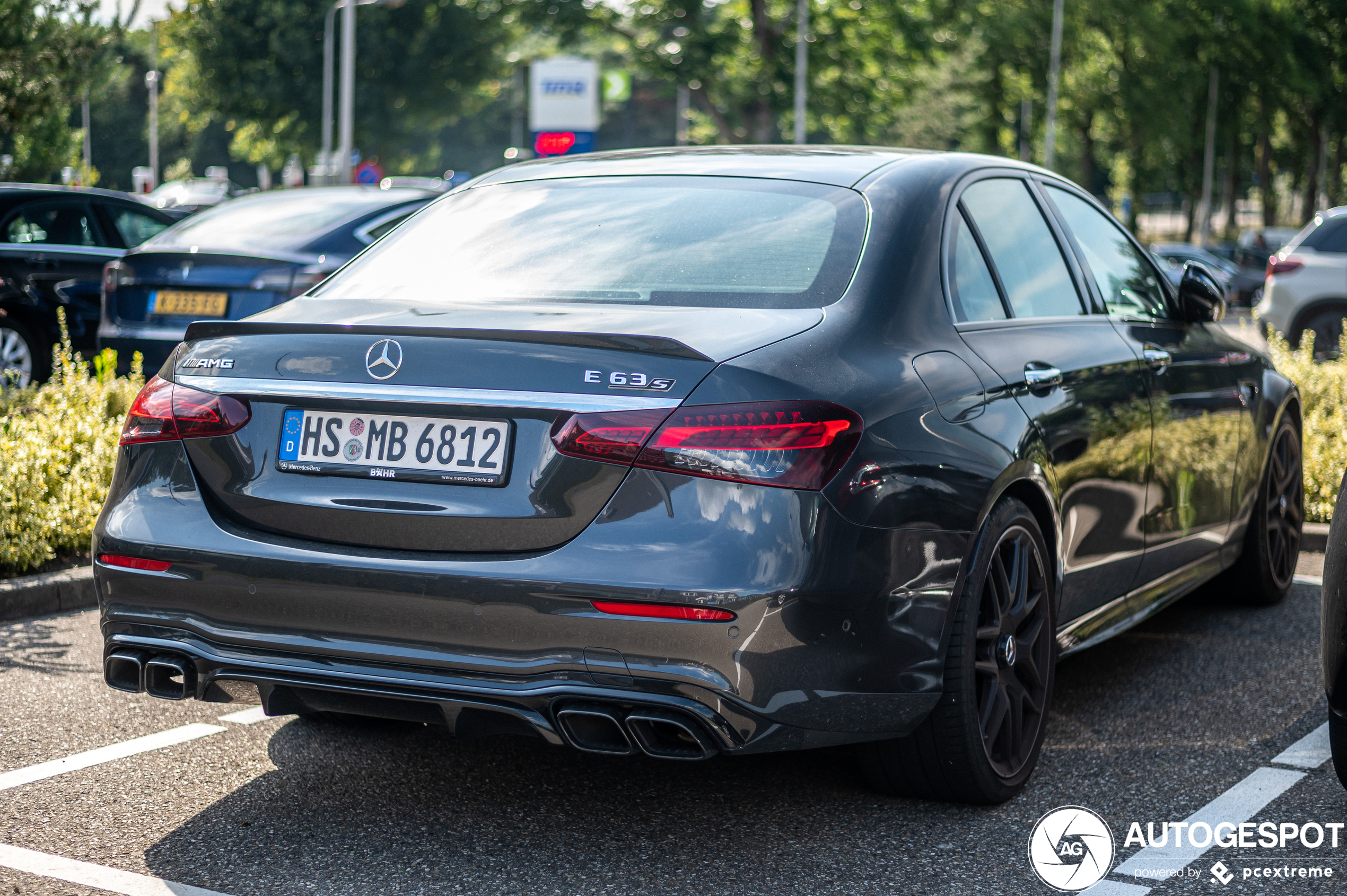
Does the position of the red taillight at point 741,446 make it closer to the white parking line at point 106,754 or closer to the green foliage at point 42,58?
the white parking line at point 106,754

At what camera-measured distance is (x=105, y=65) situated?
11367 millimetres

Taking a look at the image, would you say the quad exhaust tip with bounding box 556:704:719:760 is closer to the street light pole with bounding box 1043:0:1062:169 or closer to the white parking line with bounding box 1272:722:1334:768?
the white parking line with bounding box 1272:722:1334:768

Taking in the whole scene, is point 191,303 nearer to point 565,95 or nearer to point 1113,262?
point 1113,262

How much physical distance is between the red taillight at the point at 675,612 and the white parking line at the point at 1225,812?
1092 millimetres

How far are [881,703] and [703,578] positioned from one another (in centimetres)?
56

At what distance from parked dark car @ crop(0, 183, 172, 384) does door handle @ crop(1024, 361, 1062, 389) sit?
7605mm

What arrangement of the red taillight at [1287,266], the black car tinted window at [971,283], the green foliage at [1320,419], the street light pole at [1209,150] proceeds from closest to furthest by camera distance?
the black car tinted window at [971,283], the green foliage at [1320,419], the red taillight at [1287,266], the street light pole at [1209,150]

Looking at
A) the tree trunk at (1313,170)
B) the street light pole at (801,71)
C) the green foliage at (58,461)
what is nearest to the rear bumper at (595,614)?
the green foliage at (58,461)

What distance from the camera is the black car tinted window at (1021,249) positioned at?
3979mm

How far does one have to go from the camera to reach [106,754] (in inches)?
154

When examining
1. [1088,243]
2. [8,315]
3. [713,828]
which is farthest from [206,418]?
[8,315]

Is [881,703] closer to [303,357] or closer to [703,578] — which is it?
[703,578]

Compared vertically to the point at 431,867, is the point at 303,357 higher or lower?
higher

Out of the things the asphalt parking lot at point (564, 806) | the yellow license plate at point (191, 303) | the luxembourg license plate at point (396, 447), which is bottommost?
the asphalt parking lot at point (564, 806)
